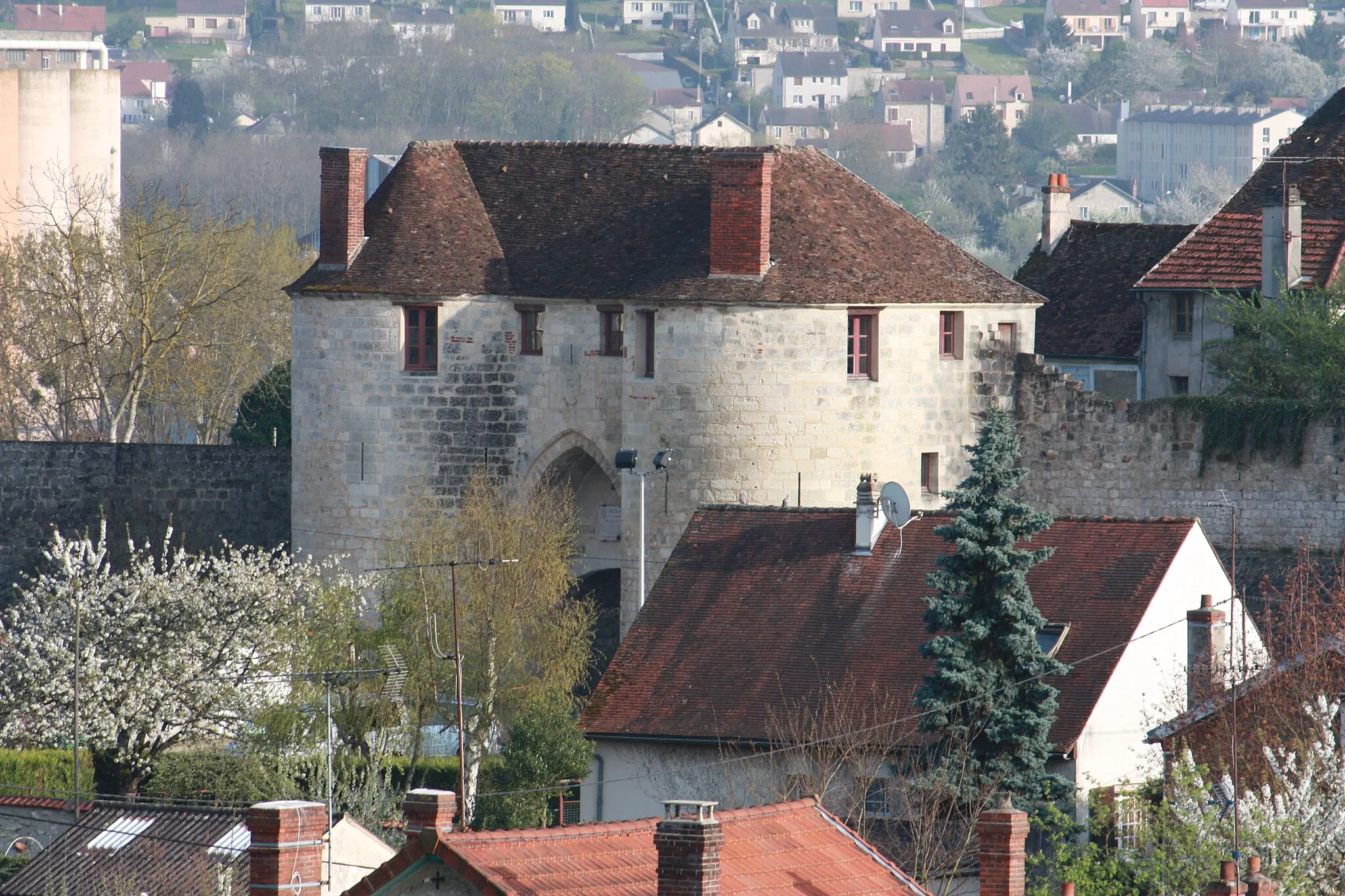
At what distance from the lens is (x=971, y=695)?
3238 centimetres

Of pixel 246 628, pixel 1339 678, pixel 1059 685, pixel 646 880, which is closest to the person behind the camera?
pixel 646 880

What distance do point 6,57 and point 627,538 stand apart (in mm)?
81775

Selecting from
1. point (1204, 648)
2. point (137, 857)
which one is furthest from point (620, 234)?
point (137, 857)

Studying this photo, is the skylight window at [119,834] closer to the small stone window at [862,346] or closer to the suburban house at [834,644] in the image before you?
the suburban house at [834,644]

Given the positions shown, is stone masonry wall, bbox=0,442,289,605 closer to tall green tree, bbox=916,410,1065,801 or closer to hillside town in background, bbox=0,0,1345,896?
hillside town in background, bbox=0,0,1345,896

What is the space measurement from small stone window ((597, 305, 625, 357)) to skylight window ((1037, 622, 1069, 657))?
11496 millimetres

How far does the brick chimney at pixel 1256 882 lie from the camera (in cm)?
2525

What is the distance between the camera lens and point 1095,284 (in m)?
51.1

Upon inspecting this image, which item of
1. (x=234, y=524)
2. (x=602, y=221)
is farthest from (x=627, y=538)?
(x=234, y=524)

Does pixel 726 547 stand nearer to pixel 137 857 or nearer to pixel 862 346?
pixel 862 346

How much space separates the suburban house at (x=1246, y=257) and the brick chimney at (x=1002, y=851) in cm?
2245

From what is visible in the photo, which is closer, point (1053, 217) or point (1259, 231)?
point (1259, 231)

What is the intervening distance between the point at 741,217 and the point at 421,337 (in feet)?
16.9

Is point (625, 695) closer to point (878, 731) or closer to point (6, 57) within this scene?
point (878, 731)
